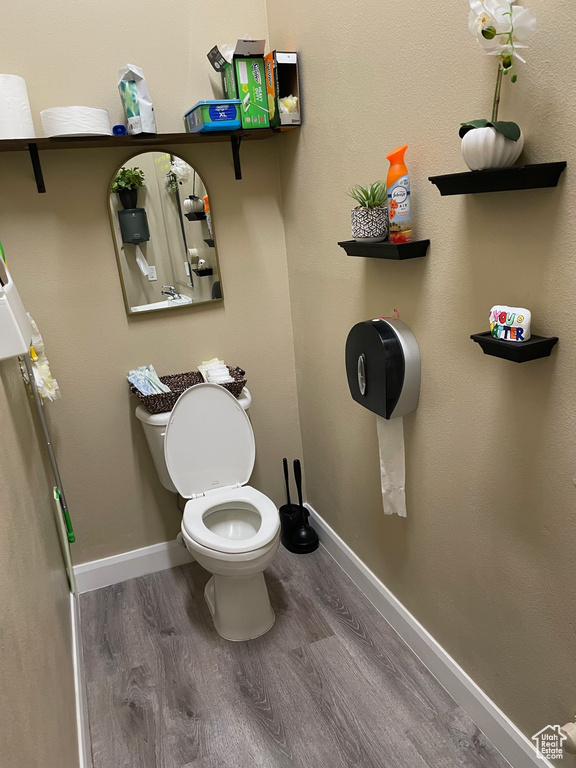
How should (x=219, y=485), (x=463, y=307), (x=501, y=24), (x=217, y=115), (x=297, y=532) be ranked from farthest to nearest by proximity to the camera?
(x=297, y=532) < (x=219, y=485) < (x=217, y=115) < (x=463, y=307) < (x=501, y=24)

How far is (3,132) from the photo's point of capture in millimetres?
1715

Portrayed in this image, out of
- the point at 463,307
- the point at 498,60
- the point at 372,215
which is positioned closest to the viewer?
the point at 498,60

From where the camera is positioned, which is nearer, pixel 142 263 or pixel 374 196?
pixel 374 196

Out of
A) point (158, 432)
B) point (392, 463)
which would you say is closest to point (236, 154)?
point (158, 432)

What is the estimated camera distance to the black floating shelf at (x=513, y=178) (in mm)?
1011

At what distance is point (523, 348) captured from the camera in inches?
42.1

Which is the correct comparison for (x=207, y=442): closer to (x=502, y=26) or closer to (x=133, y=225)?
(x=133, y=225)

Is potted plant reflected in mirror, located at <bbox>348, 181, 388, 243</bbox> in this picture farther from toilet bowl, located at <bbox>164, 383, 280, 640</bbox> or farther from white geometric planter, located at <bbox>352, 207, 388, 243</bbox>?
toilet bowl, located at <bbox>164, 383, 280, 640</bbox>

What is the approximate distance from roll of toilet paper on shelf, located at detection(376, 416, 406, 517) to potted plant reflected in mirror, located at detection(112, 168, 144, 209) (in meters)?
1.26

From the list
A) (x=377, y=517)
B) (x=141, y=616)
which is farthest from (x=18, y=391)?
(x=377, y=517)

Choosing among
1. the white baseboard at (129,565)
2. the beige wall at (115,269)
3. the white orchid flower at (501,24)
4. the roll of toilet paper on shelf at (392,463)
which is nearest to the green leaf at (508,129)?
the white orchid flower at (501,24)

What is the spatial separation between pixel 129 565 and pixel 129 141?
5.75 ft

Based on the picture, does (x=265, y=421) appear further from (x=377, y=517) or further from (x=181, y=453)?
(x=377, y=517)

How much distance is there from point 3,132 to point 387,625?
2.15m
